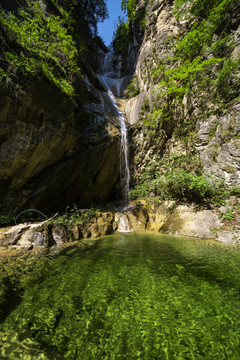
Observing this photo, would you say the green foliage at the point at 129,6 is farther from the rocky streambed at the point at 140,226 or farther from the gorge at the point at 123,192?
the rocky streambed at the point at 140,226

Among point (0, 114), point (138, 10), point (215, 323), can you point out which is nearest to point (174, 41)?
point (138, 10)

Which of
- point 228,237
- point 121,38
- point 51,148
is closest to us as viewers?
point 228,237

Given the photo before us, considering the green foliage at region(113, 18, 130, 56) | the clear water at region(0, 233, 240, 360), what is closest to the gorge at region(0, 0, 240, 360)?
the clear water at region(0, 233, 240, 360)

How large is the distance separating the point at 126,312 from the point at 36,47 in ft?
27.7

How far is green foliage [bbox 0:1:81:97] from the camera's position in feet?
17.1

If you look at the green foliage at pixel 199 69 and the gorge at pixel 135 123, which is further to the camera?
the green foliage at pixel 199 69

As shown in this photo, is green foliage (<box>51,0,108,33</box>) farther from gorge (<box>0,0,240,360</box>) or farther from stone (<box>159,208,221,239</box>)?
stone (<box>159,208,221,239</box>)

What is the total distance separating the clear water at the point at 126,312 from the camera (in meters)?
1.25

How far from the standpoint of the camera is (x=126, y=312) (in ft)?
5.48

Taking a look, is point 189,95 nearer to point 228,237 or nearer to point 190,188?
point 190,188

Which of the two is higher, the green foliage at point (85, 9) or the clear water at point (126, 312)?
the green foliage at point (85, 9)

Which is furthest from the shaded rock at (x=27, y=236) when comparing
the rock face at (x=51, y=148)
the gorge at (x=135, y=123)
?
the rock face at (x=51, y=148)

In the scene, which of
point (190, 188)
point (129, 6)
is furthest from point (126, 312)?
point (129, 6)

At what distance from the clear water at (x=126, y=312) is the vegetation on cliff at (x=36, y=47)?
6251mm
